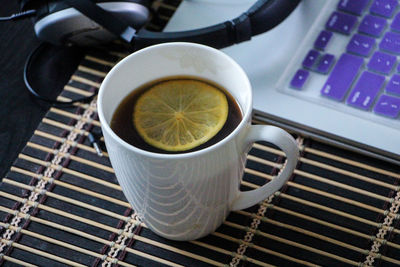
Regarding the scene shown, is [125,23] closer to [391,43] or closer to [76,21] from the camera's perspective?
[76,21]

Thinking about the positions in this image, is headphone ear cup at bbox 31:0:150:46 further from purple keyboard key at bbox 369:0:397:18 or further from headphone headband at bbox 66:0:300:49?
purple keyboard key at bbox 369:0:397:18

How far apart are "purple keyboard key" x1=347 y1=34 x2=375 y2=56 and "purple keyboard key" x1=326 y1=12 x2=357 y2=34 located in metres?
0.01

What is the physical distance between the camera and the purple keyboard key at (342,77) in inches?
22.3

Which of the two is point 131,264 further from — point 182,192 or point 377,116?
point 377,116

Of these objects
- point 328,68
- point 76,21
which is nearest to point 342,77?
point 328,68

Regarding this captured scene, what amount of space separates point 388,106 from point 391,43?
7 cm

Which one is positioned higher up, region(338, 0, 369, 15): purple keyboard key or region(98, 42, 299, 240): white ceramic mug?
region(338, 0, 369, 15): purple keyboard key

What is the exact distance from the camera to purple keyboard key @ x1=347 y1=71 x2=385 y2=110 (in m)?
0.56

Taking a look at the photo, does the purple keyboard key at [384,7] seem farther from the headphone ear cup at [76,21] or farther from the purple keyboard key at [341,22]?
the headphone ear cup at [76,21]

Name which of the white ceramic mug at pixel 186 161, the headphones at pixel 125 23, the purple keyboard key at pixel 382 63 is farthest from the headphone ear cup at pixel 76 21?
the purple keyboard key at pixel 382 63

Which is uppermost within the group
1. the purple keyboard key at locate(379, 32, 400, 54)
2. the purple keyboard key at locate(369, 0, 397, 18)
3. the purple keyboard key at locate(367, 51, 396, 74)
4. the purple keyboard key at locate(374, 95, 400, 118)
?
the purple keyboard key at locate(369, 0, 397, 18)

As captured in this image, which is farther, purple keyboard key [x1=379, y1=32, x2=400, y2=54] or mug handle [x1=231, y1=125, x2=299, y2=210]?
purple keyboard key [x1=379, y1=32, x2=400, y2=54]

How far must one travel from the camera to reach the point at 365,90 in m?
0.57

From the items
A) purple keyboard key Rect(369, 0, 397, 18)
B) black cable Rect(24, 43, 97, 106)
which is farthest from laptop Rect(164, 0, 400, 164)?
black cable Rect(24, 43, 97, 106)
